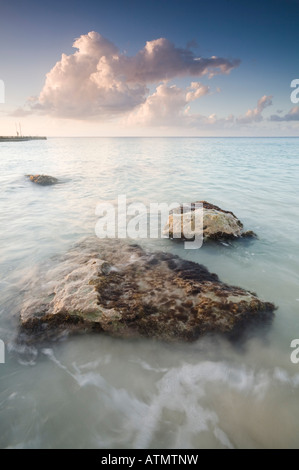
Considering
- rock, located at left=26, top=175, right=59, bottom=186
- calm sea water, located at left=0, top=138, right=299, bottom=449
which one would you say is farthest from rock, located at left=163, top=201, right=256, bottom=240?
rock, located at left=26, top=175, right=59, bottom=186

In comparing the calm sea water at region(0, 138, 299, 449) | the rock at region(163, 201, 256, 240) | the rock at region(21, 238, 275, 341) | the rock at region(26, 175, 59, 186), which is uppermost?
the rock at region(26, 175, 59, 186)

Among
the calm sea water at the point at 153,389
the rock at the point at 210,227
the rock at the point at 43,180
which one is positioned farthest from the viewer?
the rock at the point at 43,180

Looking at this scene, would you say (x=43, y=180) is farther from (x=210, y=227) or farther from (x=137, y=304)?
(x=137, y=304)

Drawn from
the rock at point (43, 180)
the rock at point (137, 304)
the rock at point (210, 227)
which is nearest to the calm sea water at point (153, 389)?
the rock at point (137, 304)

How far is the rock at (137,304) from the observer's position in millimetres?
3307

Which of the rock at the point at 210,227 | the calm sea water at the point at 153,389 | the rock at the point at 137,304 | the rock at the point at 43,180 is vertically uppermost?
the rock at the point at 43,180

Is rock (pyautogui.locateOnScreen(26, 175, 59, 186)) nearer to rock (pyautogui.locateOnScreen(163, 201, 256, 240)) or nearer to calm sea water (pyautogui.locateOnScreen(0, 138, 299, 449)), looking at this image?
rock (pyautogui.locateOnScreen(163, 201, 256, 240))

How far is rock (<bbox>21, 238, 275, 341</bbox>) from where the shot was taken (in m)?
3.31

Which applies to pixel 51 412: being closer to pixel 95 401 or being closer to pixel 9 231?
pixel 95 401

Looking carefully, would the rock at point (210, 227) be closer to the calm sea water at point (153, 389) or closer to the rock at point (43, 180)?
the calm sea water at point (153, 389)

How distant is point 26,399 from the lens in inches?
104

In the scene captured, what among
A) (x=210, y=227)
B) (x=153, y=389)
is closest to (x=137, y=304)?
(x=153, y=389)

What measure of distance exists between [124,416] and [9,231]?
6.97 m
